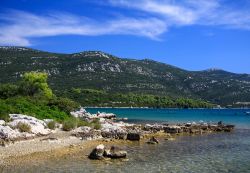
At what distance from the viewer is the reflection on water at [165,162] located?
26.8 metres

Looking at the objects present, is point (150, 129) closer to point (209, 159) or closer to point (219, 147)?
point (219, 147)

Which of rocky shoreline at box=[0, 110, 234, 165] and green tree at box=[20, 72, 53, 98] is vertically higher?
green tree at box=[20, 72, 53, 98]

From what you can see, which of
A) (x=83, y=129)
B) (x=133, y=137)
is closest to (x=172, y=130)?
(x=83, y=129)

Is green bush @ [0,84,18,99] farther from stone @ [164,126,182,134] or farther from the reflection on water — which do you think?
the reflection on water

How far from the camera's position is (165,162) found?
29844 millimetres

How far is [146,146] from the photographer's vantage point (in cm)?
3944

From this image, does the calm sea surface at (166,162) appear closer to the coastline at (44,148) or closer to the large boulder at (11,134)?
the coastline at (44,148)

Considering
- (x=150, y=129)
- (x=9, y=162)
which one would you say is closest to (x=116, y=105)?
(x=150, y=129)

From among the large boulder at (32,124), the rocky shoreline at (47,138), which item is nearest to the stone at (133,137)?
the rocky shoreline at (47,138)

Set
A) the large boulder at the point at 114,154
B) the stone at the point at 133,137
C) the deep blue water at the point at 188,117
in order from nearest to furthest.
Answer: the large boulder at the point at 114,154 < the stone at the point at 133,137 < the deep blue water at the point at 188,117

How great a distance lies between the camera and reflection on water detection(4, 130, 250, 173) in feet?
87.8

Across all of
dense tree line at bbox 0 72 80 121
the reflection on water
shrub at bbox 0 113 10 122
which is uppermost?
dense tree line at bbox 0 72 80 121

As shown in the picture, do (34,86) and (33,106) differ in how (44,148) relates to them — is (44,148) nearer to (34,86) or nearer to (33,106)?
(33,106)

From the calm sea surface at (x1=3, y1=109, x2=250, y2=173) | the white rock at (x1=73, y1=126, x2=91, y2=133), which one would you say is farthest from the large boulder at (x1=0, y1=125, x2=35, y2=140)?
the white rock at (x1=73, y1=126, x2=91, y2=133)
